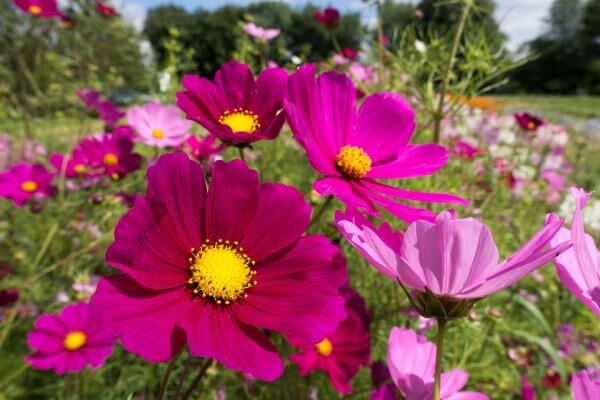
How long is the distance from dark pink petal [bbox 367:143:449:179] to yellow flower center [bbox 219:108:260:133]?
0.14 meters

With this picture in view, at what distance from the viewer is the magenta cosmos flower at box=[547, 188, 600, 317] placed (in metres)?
0.33

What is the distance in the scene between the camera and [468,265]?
33 centimetres

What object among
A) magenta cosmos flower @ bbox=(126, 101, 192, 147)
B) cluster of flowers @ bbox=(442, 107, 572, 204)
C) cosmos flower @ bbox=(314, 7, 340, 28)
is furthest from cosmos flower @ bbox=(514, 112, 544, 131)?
magenta cosmos flower @ bbox=(126, 101, 192, 147)

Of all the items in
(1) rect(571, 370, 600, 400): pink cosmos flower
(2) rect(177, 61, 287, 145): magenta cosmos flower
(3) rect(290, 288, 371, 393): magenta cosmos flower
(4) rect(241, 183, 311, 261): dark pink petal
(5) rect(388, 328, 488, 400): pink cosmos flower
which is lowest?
(3) rect(290, 288, 371, 393): magenta cosmos flower

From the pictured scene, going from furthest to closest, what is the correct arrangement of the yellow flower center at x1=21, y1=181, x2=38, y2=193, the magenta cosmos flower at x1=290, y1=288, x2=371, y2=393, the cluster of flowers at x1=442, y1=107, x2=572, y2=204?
the cluster of flowers at x1=442, y1=107, x2=572, y2=204, the yellow flower center at x1=21, y1=181, x2=38, y2=193, the magenta cosmos flower at x1=290, y1=288, x2=371, y2=393

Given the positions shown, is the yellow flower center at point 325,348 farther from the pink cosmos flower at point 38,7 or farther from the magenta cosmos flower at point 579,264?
the pink cosmos flower at point 38,7

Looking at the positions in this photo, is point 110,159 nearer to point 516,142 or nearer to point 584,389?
point 584,389

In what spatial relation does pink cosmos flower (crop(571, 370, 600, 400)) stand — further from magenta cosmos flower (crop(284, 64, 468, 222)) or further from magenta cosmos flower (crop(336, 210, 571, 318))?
magenta cosmos flower (crop(284, 64, 468, 222))

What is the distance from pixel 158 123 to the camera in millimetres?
1150

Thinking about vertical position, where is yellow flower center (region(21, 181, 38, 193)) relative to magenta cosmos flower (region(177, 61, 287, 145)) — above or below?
below

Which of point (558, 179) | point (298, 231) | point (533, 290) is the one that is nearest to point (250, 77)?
point (298, 231)

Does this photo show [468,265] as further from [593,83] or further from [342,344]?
[593,83]

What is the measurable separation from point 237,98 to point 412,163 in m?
0.22

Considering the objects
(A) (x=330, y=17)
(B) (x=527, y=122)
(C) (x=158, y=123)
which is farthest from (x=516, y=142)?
(C) (x=158, y=123)
